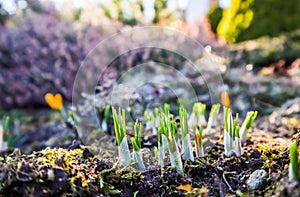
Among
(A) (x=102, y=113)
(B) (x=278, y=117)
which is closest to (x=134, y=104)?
(A) (x=102, y=113)

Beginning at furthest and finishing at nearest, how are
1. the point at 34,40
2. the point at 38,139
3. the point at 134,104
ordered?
1. the point at 34,40
2. the point at 38,139
3. the point at 134,104

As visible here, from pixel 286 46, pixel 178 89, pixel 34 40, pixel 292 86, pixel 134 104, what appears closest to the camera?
pixel 134 104

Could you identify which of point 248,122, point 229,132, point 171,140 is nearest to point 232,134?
point 229,132

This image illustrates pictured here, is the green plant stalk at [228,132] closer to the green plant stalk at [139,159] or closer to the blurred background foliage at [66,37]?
the green plant stalk at [139,159]

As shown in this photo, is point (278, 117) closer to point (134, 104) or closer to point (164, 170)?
point (134, 104)

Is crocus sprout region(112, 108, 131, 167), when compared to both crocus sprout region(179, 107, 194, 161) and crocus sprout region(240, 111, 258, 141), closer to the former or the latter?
crocus sprout region(179, 107, 194, 161)

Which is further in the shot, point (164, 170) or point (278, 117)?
point (278, 117)
